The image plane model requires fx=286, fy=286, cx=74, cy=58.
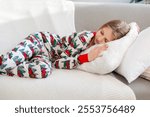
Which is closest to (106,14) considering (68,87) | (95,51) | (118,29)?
(118,29)

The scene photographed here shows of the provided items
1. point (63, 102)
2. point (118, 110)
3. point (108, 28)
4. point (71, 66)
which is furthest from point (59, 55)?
point (118, 110)

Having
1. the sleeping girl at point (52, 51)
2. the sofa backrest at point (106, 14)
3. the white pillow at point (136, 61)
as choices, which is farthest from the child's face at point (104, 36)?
the sofa backrest at point (106, 14)

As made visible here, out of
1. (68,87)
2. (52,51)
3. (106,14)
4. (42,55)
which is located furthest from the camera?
(106,14)

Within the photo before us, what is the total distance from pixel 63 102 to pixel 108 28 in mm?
525

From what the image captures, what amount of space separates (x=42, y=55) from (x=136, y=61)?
54cm

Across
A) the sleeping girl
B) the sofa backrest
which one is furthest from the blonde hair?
the sofa backrest

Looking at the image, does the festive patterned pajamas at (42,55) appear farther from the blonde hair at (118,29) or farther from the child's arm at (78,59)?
the blonde hair at (118,29)

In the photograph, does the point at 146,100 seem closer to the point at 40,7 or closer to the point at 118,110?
the point at 118,110

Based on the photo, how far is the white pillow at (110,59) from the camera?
1.49 metres

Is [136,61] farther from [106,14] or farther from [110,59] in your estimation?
[106,14]

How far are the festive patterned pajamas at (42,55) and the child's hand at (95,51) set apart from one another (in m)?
0.08

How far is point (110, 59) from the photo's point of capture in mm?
1490

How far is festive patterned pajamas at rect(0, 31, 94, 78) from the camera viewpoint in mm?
1463

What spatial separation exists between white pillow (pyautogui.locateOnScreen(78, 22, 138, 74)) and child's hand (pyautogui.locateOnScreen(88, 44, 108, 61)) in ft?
0.08
